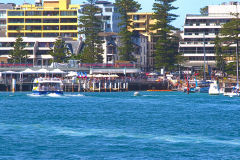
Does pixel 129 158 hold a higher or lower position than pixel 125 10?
lower

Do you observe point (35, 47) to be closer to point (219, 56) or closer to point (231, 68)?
point (219, 56)

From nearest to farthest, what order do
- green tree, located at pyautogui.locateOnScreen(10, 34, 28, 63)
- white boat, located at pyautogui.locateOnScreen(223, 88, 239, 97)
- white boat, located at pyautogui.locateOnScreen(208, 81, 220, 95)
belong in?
white boat, located at pyautogui.locateOnScreen(223, 88, 239, 97), white boat, located at pyautogui.locateOnScreen(208, 81, 220, 95), green tree, located at pyautogui.locateOnScreen(10, 34, 28, 63)

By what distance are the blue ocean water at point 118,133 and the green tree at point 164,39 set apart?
259 feet

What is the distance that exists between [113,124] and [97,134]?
10.1 m

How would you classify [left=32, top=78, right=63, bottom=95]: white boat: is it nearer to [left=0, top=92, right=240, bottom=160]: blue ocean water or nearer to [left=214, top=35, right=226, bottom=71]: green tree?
[left=0, top=92, right=240, bottom=160]: blue ocean water

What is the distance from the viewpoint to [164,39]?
17812cm

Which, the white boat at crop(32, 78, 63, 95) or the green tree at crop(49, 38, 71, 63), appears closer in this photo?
the white boat at crop(32, 78, 63, 95)

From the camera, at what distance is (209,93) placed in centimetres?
14200

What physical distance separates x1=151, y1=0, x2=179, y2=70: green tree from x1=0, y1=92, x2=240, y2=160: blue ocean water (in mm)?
78882

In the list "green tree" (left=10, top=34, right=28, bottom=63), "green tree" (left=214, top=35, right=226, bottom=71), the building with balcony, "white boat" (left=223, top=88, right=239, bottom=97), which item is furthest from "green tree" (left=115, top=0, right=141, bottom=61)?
"white boat" (left=223, top=88, right=239, bottom=97)

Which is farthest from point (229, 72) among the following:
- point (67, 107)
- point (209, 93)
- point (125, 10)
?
point (67, 107)

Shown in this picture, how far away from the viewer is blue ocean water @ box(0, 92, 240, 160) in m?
47.7

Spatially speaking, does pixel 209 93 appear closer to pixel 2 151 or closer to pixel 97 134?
pixel 97 134

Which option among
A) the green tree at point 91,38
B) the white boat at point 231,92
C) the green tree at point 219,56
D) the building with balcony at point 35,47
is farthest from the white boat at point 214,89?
the building with balcony at point 35,47
